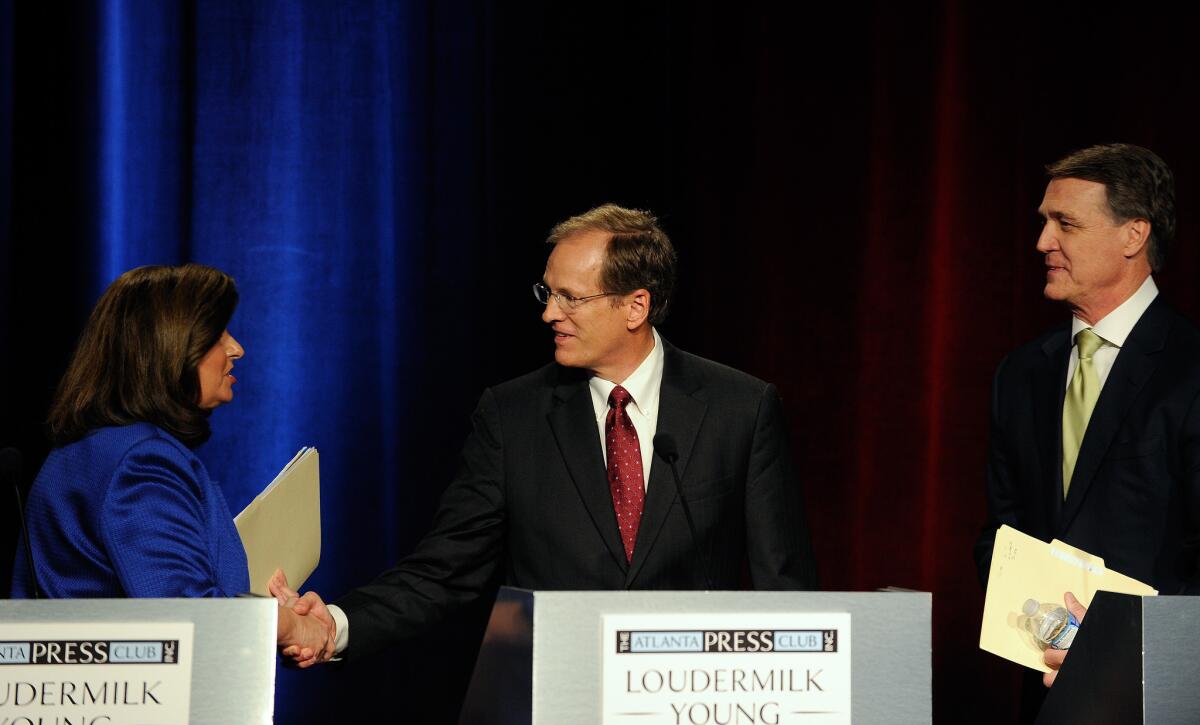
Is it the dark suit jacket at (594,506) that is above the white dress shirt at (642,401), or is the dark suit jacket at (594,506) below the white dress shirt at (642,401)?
below

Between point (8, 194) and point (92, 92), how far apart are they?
0.39 meters

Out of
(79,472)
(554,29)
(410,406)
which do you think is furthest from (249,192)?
(79,472)

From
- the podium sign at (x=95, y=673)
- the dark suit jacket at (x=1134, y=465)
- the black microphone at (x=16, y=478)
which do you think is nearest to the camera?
the podium sign at (x=95, y=673)

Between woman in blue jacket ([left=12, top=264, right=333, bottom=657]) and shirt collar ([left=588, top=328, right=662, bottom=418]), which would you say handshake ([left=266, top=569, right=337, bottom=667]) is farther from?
shirt collar ([left=588, top=328, right=662, bottom=418])

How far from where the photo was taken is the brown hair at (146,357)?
2021mm

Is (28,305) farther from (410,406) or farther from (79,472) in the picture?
(79,472)

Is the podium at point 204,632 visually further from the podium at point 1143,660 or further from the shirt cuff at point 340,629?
the podium at point 1143,660

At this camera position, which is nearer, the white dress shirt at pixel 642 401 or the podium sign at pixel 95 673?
the podium sign at pixel 95 673

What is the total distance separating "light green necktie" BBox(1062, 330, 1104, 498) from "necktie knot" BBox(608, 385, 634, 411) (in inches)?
33.9

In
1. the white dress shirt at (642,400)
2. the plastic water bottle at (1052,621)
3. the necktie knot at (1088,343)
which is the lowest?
the plastic water bottle at (1052,621)

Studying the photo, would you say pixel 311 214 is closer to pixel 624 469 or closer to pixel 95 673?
pixel 624 469

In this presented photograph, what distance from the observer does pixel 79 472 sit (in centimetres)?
196

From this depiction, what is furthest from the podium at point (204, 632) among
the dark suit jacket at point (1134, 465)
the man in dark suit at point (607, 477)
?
the dark suit jacket at point (1134, 465)

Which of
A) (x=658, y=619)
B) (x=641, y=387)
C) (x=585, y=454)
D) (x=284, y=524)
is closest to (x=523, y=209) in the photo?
(x=641, y=387)
